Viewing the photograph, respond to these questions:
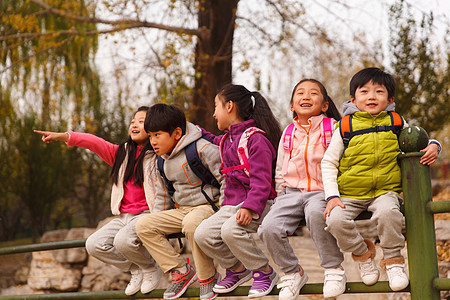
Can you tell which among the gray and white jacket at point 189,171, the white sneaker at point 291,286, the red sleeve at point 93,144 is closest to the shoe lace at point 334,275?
the white sneaker at point 291,286

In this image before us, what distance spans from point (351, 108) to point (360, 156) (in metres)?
0.26

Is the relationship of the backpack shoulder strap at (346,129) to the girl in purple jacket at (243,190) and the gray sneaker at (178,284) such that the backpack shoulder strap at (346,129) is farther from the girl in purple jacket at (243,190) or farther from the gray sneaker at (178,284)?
the gray sneaker at (178,284)

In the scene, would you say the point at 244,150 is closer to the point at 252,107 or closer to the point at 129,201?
the point at 252,107

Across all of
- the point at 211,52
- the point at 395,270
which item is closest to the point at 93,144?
the point at 395,270

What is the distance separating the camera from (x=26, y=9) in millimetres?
10266

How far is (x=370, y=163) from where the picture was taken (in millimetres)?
2592

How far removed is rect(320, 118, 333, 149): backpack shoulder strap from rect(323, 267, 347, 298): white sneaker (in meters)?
0.66

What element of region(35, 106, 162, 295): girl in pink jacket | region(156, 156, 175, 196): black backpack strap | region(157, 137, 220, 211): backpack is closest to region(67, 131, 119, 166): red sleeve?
region(35, 106, 162, 295): girl in pink jacket

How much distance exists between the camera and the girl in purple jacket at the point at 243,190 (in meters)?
2.78

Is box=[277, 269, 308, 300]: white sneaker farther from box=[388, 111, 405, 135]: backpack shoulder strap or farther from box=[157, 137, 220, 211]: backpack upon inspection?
box=[388, 111, 405, 135]: backpack shoulder strap

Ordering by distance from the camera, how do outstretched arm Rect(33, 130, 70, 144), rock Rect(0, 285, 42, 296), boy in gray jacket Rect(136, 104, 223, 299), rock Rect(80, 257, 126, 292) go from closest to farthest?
boy in gray jacket Rect(136, 104, 223, 299), outstretched arm Rect(33, 130, 70, 144), rock Rect(80, 257, 126, 292), rock Rect(0, 285, 42, 296)

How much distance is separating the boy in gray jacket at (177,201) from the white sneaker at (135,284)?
0.22 meters

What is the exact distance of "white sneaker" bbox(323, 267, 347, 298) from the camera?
98.1 inches

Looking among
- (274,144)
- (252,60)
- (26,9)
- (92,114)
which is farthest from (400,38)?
(92,114)
